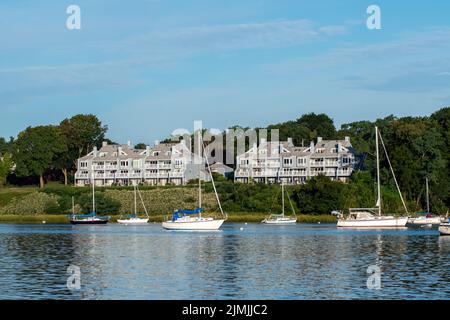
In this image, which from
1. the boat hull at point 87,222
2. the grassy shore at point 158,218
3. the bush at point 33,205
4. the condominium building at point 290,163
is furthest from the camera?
the condominium building at point 290,163

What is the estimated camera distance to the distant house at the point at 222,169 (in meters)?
185

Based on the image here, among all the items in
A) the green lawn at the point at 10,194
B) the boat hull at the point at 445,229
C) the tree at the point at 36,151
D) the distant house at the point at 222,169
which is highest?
the tree at the point at 36,151

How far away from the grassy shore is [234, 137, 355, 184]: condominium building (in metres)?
30.4

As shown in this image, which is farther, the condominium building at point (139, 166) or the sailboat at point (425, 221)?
the condominium building at point (139, 166)

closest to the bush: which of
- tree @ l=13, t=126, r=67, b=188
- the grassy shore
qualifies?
the grassy shore

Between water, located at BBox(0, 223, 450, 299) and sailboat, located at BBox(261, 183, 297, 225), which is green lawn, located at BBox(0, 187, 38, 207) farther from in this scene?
water, located at BBox(0, 223, 450, 299)

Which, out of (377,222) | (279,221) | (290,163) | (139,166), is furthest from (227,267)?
(139,166)

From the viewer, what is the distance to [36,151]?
7293 inches

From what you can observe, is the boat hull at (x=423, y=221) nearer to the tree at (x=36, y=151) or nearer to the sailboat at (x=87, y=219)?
the sailboat at (x=87, y=219)

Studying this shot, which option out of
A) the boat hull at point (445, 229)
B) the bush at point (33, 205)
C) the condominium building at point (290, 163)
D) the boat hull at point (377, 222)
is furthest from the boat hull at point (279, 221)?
the bush at point (33, 205)

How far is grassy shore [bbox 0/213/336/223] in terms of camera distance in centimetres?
13738

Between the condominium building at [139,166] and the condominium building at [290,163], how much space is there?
12.1m
